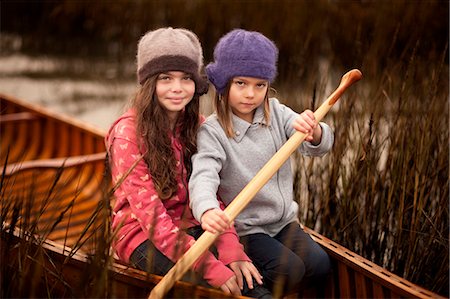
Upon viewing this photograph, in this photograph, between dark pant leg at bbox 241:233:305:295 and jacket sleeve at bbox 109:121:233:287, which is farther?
dark pant leg at bbox 241:233:305:295

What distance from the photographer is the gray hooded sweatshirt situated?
6.74 ft

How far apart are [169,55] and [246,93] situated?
26cm

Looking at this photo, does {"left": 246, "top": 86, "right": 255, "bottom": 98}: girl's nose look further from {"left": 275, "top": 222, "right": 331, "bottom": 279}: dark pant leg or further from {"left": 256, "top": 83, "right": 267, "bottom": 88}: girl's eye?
{"left": 275, "top": 222, "right": 331, "bottom": 279}: dark pant leg

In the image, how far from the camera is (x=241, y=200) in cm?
181

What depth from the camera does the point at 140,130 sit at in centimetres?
208

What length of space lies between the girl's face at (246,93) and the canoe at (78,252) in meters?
0.48

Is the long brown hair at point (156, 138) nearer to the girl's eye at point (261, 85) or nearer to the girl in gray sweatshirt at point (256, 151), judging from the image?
the girl in gray sweatshirt at point (256, 151)

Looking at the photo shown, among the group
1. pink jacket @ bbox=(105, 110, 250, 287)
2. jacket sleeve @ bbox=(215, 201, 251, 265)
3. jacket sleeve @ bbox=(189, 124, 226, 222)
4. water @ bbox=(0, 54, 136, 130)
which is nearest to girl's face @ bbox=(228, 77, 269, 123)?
jacket sleeve @ bbox=(189, 124, 226, 222)

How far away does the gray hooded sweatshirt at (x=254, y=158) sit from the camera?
80.9 inches

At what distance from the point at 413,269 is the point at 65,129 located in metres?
2.57

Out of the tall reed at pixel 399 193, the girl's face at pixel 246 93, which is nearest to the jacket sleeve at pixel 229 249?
the girl's face at pixel 246 93

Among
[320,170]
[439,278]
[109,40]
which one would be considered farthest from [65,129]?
[109,40]

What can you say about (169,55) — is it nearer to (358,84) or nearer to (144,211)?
(144,211)

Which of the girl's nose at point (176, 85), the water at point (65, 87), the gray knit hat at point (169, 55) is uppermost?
the water at point (65, 87)
